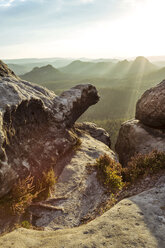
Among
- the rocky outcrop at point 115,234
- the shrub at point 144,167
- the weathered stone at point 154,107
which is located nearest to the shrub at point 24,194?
the rocky outcrop at point 115,234

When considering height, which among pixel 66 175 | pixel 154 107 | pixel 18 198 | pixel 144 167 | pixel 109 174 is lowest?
pixel 66 175

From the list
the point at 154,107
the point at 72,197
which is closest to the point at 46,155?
the point at 72,197

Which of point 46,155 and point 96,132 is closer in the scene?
point 46,155

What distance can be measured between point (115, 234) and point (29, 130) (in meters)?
6.87

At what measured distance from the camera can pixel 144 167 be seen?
1030 cm

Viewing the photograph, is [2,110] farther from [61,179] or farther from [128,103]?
[128,103]

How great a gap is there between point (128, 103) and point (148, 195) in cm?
11221

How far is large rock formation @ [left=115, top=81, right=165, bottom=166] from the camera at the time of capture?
52.5 feet

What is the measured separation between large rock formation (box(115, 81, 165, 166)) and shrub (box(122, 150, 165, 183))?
14.8 feet

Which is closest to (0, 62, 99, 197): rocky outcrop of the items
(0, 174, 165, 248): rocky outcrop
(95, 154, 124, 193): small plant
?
(0, 174, 165, 248): rocky outcrop

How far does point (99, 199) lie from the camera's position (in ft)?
29.9

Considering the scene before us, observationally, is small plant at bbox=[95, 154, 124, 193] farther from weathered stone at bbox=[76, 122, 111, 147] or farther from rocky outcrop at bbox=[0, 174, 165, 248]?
weathered stone at bbox=[76, 122, 111, 147]

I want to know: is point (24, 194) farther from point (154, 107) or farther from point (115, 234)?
point (154, 107)

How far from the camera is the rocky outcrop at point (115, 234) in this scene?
4.82 m
